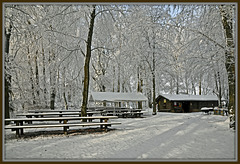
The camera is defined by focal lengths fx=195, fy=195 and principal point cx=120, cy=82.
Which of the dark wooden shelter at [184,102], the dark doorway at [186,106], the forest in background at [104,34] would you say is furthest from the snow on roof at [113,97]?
the dark doorway at [186,106]

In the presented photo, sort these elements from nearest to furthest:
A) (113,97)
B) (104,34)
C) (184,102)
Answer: (104,34) < (113,97) < (184,102)

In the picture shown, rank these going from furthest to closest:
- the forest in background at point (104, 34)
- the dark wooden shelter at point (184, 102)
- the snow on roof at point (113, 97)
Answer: the dark wooden shelter at point (184, 102) → the snow on roof at point (113, 97) → the forest in background at point (104, 34)

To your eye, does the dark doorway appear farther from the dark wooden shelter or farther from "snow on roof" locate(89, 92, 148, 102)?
"snow on roof" locate(89, 92, 148, 102)

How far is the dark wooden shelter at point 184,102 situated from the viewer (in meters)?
25.2

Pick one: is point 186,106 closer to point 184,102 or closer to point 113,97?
point 184,102

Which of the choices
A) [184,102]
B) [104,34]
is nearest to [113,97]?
[104,34]

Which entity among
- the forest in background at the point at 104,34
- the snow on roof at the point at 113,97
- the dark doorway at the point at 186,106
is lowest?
the dark doorway at the point at 186,106

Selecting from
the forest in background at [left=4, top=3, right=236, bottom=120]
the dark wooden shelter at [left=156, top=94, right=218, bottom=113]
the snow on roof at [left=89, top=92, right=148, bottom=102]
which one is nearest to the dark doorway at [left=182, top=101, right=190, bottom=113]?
the dark wooden shelter at [left=156, top=94, right=218, bottom=113]

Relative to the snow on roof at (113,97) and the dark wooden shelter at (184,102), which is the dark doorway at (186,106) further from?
the snow on roof at (113,97)

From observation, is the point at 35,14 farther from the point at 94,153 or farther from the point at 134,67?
the point at 134,67

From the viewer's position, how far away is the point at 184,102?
2620cm

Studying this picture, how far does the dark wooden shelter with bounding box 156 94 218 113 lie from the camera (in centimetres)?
2525

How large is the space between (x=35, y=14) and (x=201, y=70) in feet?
45.9

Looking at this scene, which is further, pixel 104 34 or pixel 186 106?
pixel 186 106
